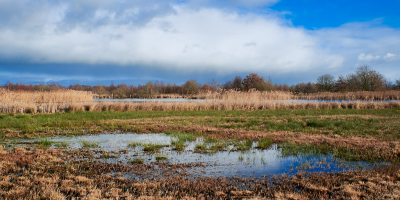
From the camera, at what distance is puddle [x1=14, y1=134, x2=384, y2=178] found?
5953mm

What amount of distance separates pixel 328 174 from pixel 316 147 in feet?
8.92

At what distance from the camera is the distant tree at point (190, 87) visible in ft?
193

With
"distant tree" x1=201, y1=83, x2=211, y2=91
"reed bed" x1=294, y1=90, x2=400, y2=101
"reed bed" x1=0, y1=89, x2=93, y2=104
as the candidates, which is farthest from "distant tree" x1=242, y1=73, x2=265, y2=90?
"reed bed" x1=0, y1=89, x2=93, y2=104

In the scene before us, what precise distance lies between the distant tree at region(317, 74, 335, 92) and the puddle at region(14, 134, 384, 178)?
182 feet

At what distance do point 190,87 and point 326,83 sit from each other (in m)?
31.3

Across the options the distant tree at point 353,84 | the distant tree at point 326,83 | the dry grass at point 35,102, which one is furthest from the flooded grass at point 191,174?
the distant tree at point 326,83

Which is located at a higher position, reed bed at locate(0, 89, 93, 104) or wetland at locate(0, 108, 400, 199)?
reed bed at locate(0, 89, 93, 104)

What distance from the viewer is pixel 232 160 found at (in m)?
6.86

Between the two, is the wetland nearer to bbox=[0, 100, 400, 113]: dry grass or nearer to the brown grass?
the brown grass

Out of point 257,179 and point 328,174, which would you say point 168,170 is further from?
point 328,174

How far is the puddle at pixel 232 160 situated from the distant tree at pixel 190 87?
49106 millimetres

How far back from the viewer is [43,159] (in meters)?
6.40

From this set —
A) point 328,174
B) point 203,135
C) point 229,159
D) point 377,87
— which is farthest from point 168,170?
point 377,87

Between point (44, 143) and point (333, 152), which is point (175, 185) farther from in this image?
point (44, 143)
